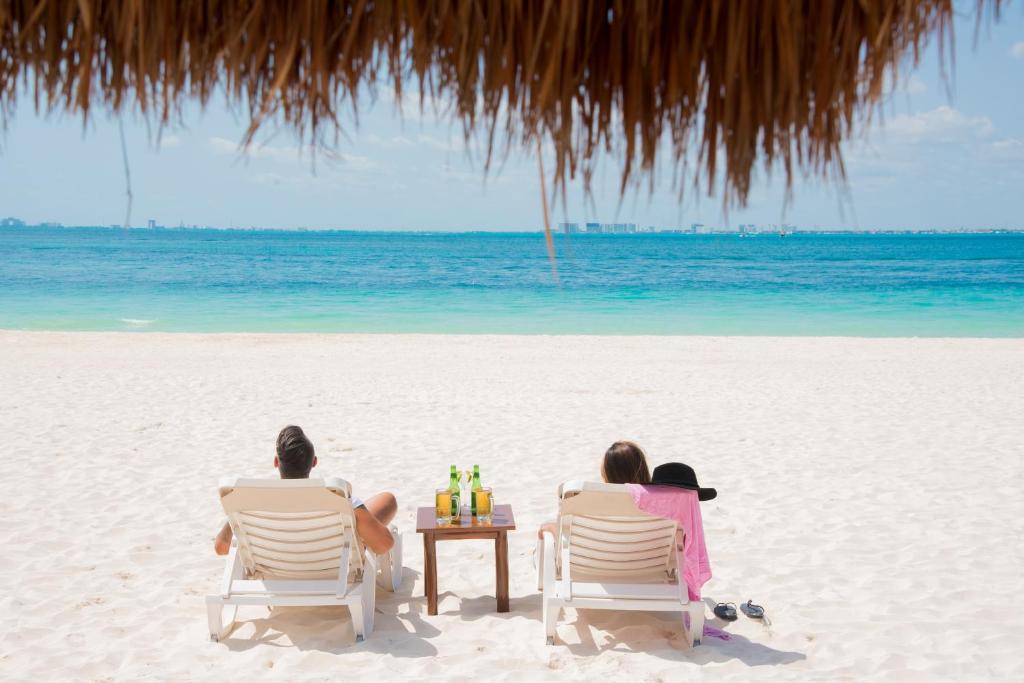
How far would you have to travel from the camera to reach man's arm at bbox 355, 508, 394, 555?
3359 millimetres

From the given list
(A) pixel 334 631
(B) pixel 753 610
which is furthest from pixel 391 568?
(B) pixel 753 610

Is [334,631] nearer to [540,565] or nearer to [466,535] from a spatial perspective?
[466,535]

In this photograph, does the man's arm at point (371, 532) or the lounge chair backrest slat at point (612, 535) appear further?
the man's arm at point (371, 532)

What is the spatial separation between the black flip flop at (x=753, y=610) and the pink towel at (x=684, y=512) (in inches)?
18.7

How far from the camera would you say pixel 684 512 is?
3.19 metres

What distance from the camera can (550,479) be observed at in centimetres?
573

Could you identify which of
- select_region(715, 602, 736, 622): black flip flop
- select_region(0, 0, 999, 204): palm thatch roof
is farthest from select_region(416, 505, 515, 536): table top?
select_region(0, 0, 999, 204): palm thatch roof

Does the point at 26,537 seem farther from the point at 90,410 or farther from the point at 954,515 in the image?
the point at 954,515

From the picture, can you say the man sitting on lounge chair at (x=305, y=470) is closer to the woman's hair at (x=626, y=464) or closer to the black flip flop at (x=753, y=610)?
the woman's hair at (x=626, y=464)

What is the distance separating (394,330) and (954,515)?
53.2ft

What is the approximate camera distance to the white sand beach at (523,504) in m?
3.21

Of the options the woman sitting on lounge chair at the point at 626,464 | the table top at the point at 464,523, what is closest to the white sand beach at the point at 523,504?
the table top at the point at 464,523

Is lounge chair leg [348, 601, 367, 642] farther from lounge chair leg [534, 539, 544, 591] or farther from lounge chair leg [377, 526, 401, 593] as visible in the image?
lounge chair leg [534, 539, 544, 591]

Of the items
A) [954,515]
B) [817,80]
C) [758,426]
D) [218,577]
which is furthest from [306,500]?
[758,426]
